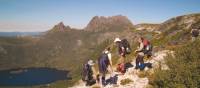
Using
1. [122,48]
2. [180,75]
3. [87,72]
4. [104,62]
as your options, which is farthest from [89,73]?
[180,75]

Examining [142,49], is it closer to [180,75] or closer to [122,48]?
[122,48]

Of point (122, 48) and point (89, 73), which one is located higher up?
point (122, 48)

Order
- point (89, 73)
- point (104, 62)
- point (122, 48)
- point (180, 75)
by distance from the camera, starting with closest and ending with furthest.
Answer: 1. point (180, 75)
2. point (104, 62)
3. point (89, 73)
4. point (122, 48)

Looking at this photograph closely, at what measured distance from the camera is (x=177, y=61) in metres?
21.7

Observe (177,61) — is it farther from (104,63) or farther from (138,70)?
(138,70)

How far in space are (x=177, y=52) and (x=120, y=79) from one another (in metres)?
8.88

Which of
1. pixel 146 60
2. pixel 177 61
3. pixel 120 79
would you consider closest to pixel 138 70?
pixel 120 79

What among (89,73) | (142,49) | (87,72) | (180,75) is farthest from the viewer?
(89,73)

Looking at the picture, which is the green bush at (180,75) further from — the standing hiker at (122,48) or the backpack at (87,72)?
the backpack at (87,72)

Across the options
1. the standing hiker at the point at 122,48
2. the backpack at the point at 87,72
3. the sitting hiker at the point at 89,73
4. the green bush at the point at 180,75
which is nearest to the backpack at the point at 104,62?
the sitting hiker at the point at 89,73

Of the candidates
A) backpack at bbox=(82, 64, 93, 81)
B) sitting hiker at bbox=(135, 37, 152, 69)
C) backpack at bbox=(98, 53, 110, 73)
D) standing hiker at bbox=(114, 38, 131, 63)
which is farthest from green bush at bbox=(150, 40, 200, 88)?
backpack at bbox=(82, 64, 93, 81)

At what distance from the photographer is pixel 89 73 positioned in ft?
106

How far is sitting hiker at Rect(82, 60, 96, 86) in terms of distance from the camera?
31.9m

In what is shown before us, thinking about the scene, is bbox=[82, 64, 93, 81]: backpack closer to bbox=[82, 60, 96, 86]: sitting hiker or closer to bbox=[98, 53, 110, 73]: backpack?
bbox=[82, 60, 96, 86]: sitting hiker
